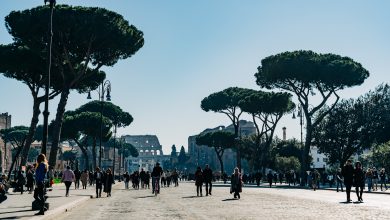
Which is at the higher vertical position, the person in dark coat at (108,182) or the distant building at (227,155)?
the distant building at (227,155)

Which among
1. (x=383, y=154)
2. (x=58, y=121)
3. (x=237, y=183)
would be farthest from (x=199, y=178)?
(x=383, y=154)

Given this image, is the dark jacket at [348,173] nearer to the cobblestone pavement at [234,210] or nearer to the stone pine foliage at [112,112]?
the cobblestone pavement at [234,210]

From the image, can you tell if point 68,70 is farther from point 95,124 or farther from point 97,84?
point 95,124

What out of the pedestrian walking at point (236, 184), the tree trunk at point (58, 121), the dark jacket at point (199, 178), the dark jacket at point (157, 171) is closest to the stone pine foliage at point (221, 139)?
the tree trunk at point (58, 121)

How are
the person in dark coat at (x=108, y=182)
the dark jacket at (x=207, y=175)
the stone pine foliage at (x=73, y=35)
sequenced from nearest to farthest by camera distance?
the dark jacket at (x=207, y=175), the person in dark coat at (x=108, y=182), the stone pine foliage at (x=73, y=35)

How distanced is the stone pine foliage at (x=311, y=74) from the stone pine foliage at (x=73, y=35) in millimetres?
15962

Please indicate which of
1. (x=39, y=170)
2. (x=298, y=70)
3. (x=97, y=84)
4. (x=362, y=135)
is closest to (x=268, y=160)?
(x=362, y=135)

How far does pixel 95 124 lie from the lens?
6681 cm

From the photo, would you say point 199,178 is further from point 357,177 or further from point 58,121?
point 58,121

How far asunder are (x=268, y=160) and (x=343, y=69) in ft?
118

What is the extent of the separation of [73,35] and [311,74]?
2191 cm

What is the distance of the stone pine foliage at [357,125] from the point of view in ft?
180

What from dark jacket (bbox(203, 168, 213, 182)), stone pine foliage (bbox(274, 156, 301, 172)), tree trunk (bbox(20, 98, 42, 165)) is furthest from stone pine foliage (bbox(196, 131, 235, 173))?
dark jacket (bbox(203, 168, 213, 182))

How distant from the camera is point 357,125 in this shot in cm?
5516
